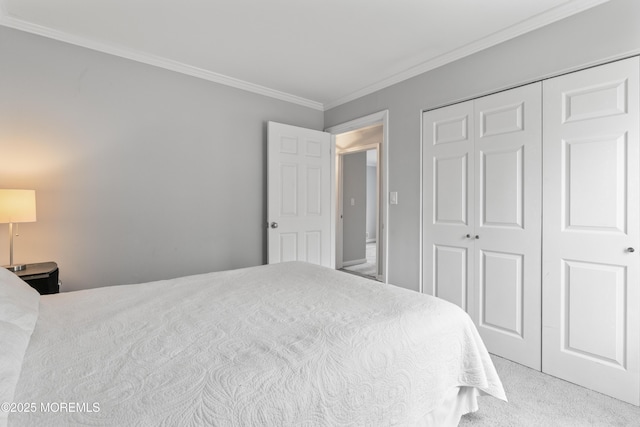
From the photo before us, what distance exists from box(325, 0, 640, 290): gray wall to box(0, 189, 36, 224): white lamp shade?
9.49ft

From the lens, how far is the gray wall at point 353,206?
5391 mm

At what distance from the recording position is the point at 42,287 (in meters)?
1.88

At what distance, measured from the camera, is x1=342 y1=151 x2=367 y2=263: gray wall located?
5391mm

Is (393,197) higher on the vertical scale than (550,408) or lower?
higher

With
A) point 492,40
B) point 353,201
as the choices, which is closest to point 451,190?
point 492,40

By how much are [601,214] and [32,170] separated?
396cm

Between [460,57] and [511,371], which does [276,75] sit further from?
[511,371]

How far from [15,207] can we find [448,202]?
3180mm

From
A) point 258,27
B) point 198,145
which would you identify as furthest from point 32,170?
point 258,27

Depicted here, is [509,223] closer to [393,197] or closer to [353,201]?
[393,197]

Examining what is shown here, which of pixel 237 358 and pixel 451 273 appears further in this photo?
pixel 451 273

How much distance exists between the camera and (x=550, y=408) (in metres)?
1.70

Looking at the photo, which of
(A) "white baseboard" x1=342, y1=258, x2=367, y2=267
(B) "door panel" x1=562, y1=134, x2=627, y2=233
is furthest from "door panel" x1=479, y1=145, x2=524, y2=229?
(A) "white baseboard" x1=342, y1=258, x2=367, y2=267

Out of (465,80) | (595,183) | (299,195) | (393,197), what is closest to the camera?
(595,183)
